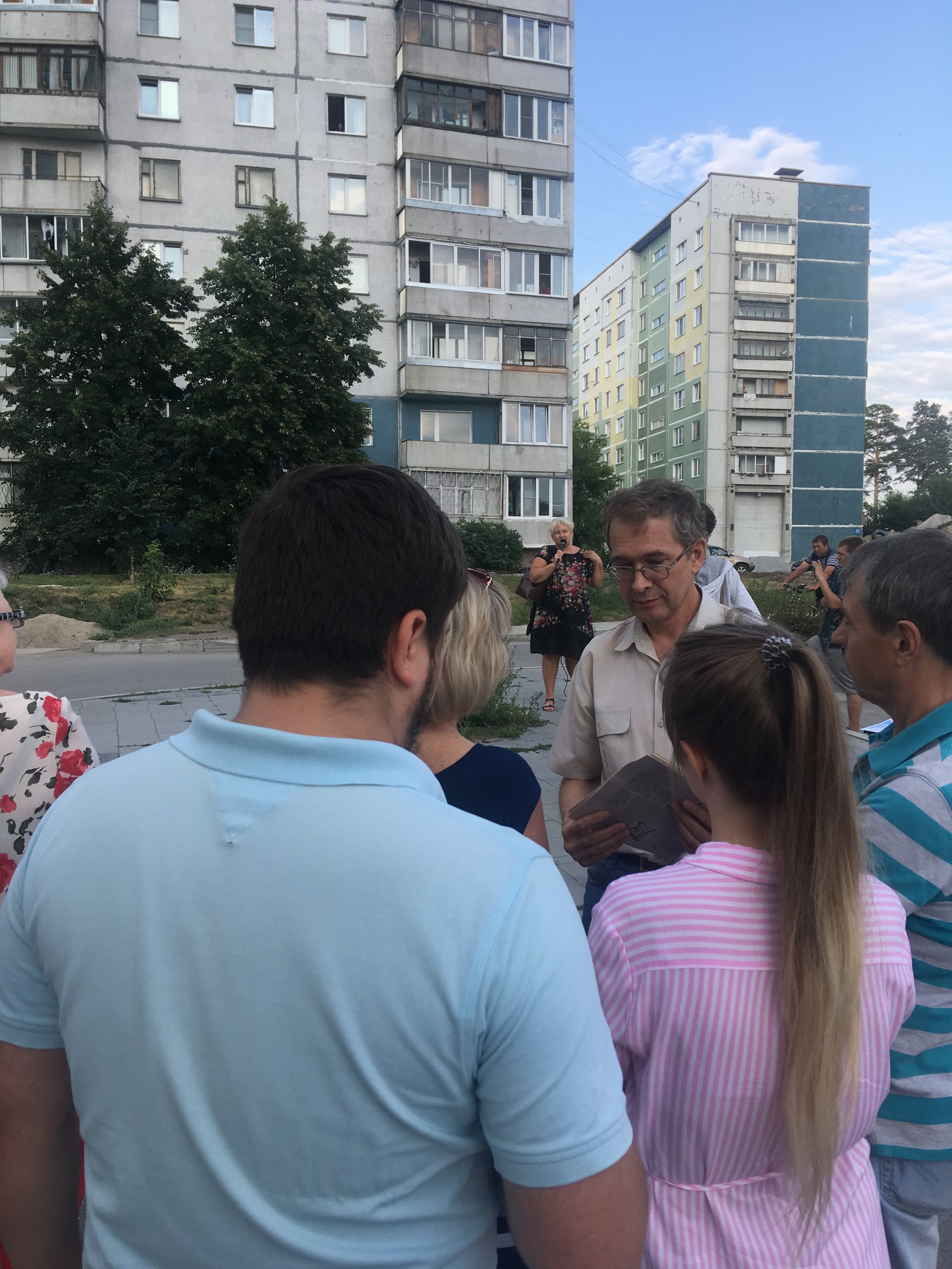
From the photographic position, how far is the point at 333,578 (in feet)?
3.54

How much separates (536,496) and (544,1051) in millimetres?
36061

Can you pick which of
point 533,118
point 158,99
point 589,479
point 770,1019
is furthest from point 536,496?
point 770,1019

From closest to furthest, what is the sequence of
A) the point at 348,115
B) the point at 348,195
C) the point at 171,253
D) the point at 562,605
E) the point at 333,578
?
the point at 333,578 → the point at 562,605 → the point at 171,253 → the point at 348,115 → the point at 348,195

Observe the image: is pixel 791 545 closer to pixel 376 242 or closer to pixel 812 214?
pixel 812 214

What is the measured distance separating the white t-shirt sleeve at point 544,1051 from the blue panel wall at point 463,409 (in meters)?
35.5

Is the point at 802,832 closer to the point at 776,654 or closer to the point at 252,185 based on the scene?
the point at 776,654

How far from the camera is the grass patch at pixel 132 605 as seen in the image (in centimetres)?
1742

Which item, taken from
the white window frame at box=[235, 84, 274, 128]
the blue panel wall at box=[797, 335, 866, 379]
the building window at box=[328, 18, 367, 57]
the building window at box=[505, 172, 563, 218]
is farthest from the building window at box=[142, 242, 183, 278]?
the blue panel wall at box=[797, 335, 866, 379]

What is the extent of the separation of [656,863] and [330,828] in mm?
1768

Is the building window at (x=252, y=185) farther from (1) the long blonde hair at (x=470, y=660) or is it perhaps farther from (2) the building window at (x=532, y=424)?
(1) the long blonde hair at (x=470, y=660)

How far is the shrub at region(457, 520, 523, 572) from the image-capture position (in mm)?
33062

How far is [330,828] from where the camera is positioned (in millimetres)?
942

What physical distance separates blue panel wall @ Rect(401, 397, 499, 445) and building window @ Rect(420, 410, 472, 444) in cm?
11

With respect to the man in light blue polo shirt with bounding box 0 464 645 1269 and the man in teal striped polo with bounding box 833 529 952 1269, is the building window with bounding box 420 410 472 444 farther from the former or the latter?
the man in light blue polo shirt with bounding box 0 464 645 1269
